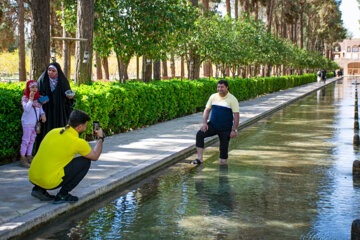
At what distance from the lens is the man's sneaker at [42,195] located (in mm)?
6119

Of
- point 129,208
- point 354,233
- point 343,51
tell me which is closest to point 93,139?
point 129,208

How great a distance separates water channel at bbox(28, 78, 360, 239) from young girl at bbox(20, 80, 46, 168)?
7.03ft

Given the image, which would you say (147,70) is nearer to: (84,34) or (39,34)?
(84,34)

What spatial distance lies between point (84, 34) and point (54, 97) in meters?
6.66

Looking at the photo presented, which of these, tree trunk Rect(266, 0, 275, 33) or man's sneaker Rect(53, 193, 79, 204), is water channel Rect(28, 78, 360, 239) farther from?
tree trunk Rect(266, 0, 275, 33)

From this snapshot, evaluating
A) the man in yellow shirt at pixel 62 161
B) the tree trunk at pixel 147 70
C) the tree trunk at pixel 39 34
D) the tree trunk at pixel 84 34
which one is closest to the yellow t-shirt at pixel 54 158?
the man in yellow shirt at pixel 62 161

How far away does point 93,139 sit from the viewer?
1178 centimetres

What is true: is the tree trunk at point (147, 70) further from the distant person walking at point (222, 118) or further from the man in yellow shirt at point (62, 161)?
the man in yellow shirt at point (62, 161)

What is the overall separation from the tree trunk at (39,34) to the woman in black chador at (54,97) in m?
3.85

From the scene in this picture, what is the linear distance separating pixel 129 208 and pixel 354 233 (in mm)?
3071

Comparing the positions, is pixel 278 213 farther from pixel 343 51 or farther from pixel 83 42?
pixel 343 51

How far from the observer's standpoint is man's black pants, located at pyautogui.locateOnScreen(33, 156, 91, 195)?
602 centimetres

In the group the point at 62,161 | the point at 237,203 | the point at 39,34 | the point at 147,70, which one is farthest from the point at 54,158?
the point at 147,70

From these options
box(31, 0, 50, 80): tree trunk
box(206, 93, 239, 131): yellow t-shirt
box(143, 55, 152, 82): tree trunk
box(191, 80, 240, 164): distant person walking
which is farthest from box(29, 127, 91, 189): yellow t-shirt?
box(143, 55, 152, 82): tree trunk
